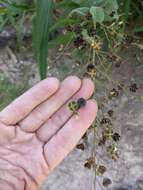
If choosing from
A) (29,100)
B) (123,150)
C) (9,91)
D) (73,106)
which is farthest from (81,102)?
(9,91)

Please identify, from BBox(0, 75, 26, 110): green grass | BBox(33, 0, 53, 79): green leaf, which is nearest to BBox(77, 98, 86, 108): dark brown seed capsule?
BBox(33, 0, 53, 79): green leaf

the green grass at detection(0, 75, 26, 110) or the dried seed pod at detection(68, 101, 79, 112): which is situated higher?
the dried seed pod at detection(68, 101, 79, 112)

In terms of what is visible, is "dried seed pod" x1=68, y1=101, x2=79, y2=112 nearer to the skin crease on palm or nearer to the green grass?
the skin crease on palm

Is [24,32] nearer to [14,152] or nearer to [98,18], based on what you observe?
[14,152]

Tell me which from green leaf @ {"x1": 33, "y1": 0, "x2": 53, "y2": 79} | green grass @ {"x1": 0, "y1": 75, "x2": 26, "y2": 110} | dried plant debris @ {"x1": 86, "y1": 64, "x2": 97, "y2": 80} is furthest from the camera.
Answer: green grass @ {"x1": 0, "y1": 75, "x2": 26, "y2": 110}

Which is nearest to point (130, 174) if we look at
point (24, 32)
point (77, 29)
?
point (77, 29)

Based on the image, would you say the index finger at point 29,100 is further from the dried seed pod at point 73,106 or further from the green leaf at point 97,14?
the green leaf at point 97,14

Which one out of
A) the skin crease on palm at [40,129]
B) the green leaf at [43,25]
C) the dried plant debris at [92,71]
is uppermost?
the green leaf at [43,25]

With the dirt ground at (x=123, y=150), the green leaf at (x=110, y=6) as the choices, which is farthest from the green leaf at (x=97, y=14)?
the dirt ground at (x=123, y=150)
